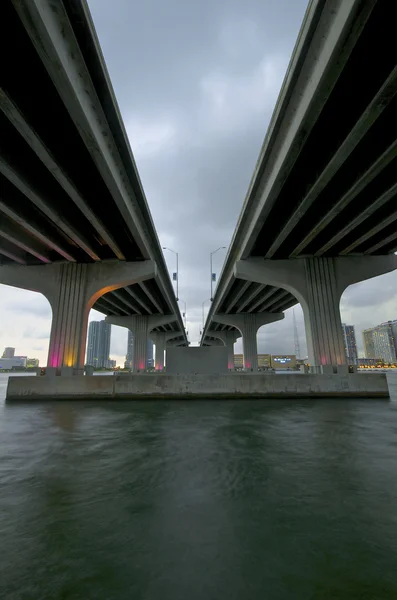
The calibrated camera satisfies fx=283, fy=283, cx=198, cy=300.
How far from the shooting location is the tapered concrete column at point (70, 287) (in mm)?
21375

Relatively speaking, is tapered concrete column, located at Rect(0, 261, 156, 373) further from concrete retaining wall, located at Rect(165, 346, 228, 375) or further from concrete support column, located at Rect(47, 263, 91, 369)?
concrete retaining wall, located at Rect(165, 346, 228, 375)

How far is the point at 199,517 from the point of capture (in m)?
4.01

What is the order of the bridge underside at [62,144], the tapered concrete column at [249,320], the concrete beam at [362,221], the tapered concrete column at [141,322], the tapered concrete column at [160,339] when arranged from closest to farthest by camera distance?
the bridge underside at [62,144]
the concrete beam at [362,221]
the tapered concrete column at [249,320]
the tapered concrete column at [141,322]
the tapered concrete column at [160,339]

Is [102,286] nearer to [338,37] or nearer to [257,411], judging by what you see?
[257,411]

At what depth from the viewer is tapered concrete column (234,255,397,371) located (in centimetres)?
2139

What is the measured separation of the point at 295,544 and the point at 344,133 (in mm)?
13173

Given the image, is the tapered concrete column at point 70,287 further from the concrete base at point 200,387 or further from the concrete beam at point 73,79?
the concrete beam at point 73,79

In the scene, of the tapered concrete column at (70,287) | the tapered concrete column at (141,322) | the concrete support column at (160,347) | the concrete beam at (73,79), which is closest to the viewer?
the concrete beam at (73,79)

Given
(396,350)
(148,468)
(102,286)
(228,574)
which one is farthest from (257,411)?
(396,350)

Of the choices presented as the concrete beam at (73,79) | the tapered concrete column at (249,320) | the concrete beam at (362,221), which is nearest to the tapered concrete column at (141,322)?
the tapered concrete column at (249,320)

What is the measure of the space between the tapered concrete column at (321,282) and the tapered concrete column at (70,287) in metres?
10.0

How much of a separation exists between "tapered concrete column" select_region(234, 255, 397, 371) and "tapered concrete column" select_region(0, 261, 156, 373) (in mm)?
10049

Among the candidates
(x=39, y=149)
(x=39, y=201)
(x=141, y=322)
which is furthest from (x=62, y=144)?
(x=141, y=322)

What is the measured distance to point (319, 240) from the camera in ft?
69.4
